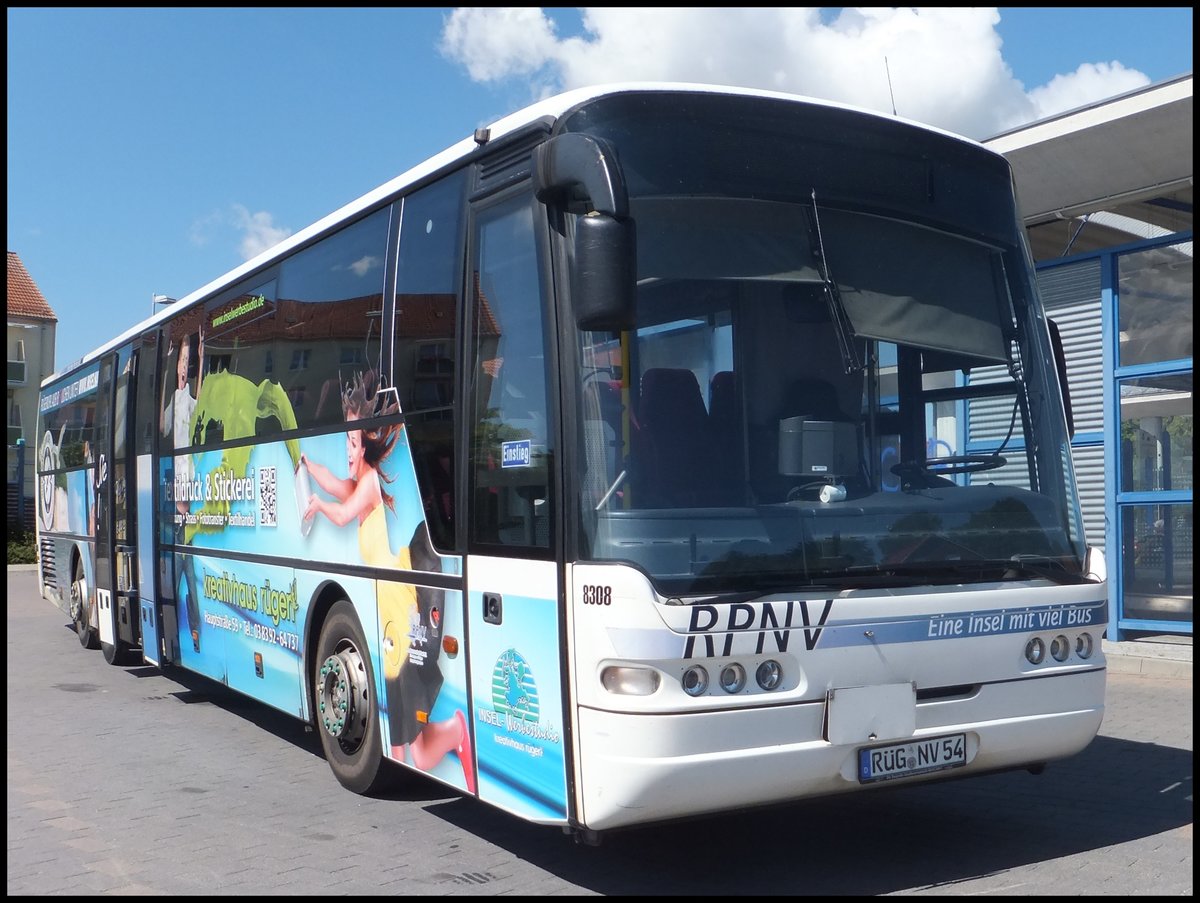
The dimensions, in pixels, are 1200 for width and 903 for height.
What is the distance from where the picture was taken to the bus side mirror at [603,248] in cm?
474

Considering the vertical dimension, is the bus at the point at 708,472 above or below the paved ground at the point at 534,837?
above

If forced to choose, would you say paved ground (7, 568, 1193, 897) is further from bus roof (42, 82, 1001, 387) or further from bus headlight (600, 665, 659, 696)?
bus roof (42, 82, 1001, 387)

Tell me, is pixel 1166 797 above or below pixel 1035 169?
below

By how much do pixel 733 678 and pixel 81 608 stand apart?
1186cm

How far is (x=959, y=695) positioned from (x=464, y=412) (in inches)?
97.1

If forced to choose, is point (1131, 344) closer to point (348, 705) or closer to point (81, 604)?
point (348, 705)

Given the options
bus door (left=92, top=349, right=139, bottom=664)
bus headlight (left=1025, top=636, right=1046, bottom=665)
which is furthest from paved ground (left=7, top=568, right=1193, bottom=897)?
bus door (left=92, top=349, right=139, bottom=664)

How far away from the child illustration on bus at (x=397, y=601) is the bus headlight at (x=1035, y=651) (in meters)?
2.48

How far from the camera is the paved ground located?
5465 mm

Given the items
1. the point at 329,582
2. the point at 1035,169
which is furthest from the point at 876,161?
the point at 1035,169

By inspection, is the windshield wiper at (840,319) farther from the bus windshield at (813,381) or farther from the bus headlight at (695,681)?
the bus headlight at (695,681)

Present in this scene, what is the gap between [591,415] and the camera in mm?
5004

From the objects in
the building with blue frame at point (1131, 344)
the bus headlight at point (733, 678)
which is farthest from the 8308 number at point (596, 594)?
the building with blue frame at point (1131, 344)

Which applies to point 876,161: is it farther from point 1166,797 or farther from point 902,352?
point 1166,797
